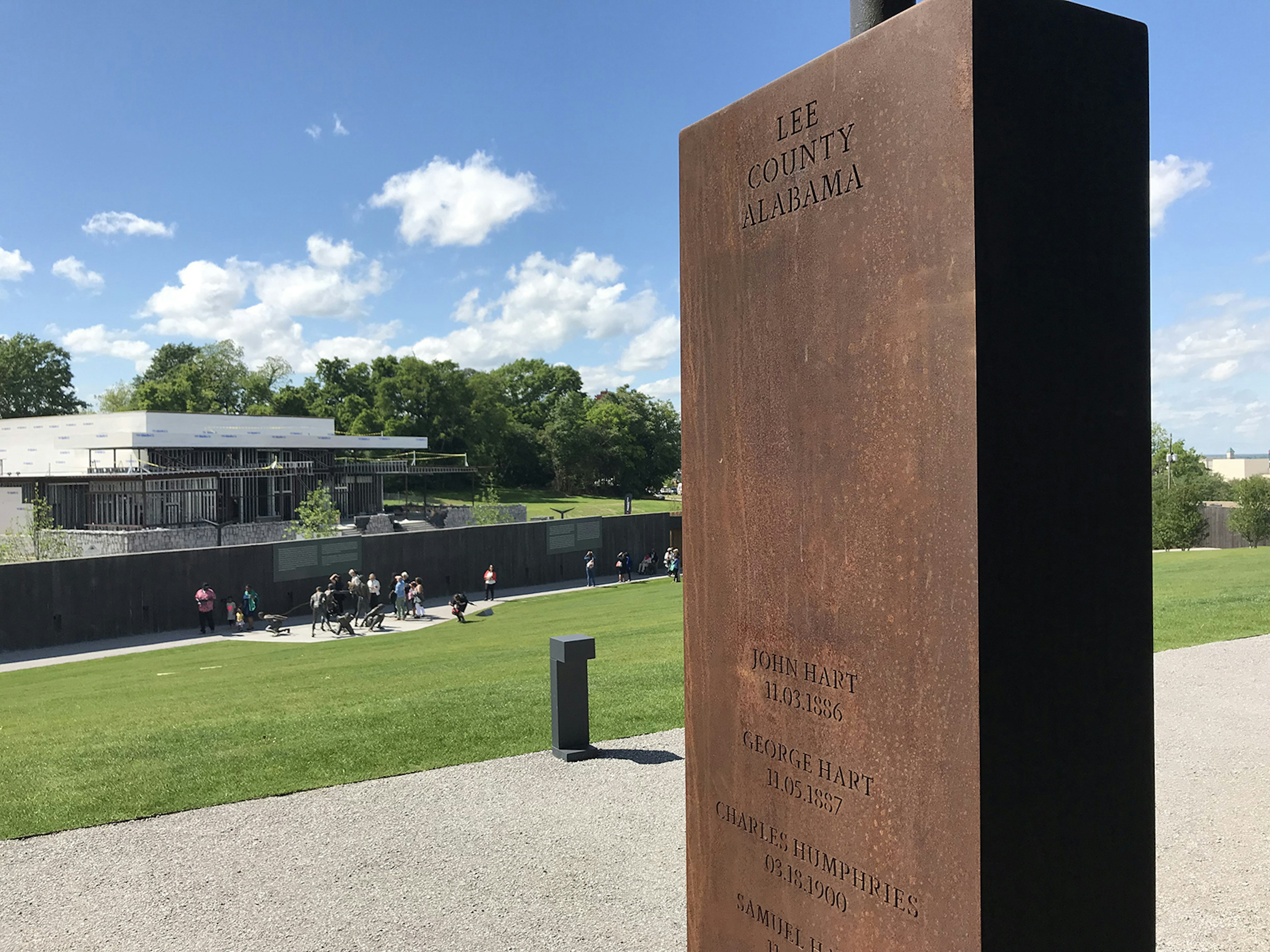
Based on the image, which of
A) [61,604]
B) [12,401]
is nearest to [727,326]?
[61,604]

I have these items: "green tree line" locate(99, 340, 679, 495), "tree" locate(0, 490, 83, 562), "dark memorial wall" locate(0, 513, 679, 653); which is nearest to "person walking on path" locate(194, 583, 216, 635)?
"dark memorial wall" locate(0, 513, 679, 653)

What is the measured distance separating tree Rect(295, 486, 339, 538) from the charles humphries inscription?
38.7 meters

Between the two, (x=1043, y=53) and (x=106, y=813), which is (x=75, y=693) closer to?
(x=106, y=813)

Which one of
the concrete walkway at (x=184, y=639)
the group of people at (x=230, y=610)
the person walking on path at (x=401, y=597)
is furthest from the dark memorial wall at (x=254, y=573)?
the person walking on path at (x=401, y=597)

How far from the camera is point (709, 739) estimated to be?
3.57 m

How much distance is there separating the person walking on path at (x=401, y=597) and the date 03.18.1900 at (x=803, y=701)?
26.1 meters

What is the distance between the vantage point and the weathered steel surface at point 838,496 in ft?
8.23

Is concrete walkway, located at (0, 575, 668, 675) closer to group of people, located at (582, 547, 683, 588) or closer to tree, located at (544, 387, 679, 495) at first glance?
group of people, located at (582, 547, 683, 588)

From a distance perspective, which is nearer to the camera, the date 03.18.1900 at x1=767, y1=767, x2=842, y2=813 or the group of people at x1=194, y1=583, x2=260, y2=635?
the date 03.18.1900 at x1=767, y1=767, x2=842, y2=813

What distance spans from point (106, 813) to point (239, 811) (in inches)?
47.2

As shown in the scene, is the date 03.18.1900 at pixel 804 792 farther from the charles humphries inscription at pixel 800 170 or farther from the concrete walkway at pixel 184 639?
the concrete walkway at pixel 184 639

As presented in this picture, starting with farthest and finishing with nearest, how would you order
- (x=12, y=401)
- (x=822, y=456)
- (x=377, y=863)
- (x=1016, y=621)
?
(x=12, y=401) → (x=377, y=863) → (x=822, y=456) → (x=1016, y=621)

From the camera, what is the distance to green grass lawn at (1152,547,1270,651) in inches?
576

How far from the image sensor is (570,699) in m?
9.05
